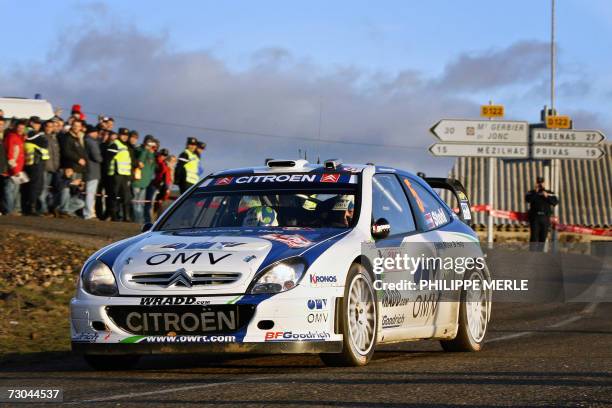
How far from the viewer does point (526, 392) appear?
7512 mm

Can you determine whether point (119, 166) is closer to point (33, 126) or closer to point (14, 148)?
point (33, 126)

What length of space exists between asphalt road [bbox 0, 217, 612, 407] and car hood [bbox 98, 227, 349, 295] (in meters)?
0.60

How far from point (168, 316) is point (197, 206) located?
1.75 meters

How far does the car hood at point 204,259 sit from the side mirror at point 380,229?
1.20 ft

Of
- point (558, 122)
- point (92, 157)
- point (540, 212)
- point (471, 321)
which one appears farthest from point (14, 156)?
point (558, 122)

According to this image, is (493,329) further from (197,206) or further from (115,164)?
(115,164)

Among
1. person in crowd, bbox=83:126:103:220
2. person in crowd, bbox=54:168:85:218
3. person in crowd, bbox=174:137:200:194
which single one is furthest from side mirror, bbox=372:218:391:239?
person in crowd, bbox=174:137:200:194

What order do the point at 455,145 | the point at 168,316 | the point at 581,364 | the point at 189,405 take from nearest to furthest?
1. the point at 189,405
2. the point at 168,316
3. the point at 581,364
4. the point at 455,145

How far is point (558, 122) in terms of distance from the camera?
117ft

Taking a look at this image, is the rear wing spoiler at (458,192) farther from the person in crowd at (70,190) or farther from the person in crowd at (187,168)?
the person in crowd at (187,168)

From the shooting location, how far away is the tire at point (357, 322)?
8.76 metres

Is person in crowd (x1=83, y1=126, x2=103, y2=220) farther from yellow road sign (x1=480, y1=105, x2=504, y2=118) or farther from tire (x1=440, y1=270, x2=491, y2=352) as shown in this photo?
tire (x1=440, y1=270, x2=491, y2=352)

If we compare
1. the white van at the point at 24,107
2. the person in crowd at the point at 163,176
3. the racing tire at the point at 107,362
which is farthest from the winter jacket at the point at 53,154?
the racing tire at the point at 107,362

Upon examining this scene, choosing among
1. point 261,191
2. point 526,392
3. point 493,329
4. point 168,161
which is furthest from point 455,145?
point 526,392
